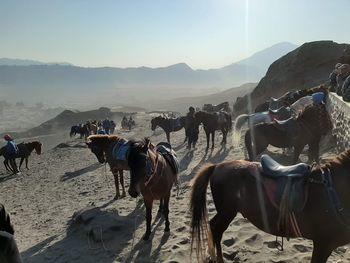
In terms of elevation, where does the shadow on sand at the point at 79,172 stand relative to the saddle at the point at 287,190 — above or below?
below

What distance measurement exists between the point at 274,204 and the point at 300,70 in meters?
32.5

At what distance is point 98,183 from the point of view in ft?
45.5

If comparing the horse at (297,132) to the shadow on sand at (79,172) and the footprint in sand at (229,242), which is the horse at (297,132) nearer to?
the footprint in sand at (229,242)

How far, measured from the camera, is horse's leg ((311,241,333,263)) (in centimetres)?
441

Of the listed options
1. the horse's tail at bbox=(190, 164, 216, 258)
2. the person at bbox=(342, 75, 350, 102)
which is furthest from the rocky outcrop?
the horse's tail at bbox=(190, 164, 216, 258)

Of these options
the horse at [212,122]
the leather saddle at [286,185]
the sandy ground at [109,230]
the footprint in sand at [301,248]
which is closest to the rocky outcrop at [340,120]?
the sandy ground at [109,230]

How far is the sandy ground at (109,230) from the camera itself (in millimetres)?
6242

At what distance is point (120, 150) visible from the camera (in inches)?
358

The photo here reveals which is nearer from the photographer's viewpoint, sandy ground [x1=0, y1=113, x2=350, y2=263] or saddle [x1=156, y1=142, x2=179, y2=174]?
sandy ground [x1=0, y1=113, x2=350, y2=263]

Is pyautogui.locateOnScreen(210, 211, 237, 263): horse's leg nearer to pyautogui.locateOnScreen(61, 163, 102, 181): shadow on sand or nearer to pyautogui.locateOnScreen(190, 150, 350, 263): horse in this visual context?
pyautogui.locateOnScreen(190, 150, 350, 263): horse

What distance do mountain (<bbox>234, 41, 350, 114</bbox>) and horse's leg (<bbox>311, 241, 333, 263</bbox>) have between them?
28.0 m

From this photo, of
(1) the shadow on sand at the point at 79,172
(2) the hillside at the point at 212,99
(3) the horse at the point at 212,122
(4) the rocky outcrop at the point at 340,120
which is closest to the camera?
(4) the rocky outcrop at the point at 340,120

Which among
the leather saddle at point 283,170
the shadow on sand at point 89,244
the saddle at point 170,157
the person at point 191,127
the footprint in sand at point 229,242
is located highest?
the leather saddle at point 283,170

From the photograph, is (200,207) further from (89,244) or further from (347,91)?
(347,91)
